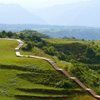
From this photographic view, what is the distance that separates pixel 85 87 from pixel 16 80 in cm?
1168

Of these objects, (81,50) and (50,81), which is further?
(81,50)

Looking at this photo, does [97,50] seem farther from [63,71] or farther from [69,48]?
[63,71]

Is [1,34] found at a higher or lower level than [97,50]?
higher

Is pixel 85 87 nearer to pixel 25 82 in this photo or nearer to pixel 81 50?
pixel 25 82

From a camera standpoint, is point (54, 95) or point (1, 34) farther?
point (1, 34)

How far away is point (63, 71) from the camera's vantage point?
65.1 m

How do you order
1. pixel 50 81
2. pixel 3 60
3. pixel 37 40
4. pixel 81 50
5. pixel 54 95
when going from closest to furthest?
1. pixel 54 95
2. pixel 50 81
3. pixel 3 60
4. pixel 37 40
5. pixel 81 50

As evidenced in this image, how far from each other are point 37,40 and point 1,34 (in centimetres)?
Result: 1155

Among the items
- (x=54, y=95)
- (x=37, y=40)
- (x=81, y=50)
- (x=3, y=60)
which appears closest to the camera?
(x=54, y=95)

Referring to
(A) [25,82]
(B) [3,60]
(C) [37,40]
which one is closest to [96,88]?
(A) [25,82]

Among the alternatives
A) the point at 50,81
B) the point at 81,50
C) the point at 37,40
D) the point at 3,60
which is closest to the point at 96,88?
the point at 50,81

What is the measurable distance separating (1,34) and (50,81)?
53.5 meters

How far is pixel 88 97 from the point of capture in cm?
5897

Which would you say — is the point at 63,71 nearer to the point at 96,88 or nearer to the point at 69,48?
the point at 96,88
